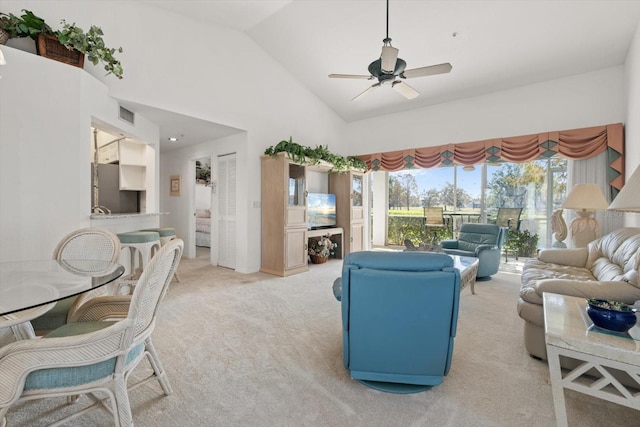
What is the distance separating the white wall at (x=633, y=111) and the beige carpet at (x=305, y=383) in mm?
2493

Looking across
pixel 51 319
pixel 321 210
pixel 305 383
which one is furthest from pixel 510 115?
pixel 51 319

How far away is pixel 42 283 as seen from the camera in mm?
1502

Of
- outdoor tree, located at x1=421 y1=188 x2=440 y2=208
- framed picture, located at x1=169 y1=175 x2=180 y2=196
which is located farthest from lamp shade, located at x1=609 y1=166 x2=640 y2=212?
framed picture, located at x1=169 y1=175 x2=180 y2=196

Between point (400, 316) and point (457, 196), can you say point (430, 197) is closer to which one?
point (457, 196)

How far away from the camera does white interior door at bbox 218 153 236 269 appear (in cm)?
497

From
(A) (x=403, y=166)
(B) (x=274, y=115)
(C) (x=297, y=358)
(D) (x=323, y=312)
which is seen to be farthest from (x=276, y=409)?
(A) (x=403, y=166)

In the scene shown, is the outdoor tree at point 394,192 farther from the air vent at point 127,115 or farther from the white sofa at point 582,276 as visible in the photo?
the air vent at point 127,115

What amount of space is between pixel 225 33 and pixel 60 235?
11.4 ft

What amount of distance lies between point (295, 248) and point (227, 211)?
4.67ft

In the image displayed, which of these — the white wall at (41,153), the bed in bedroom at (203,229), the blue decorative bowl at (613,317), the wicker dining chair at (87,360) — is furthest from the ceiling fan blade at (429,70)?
the bed in bedroom at (203,229)

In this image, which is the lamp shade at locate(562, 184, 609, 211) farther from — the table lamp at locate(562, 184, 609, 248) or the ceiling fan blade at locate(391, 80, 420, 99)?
the ceiling fan blade at locate(391, 80, 420, 99)

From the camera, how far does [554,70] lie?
441cm

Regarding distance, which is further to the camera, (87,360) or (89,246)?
(89,246)

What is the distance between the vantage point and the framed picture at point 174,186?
6035 mm
